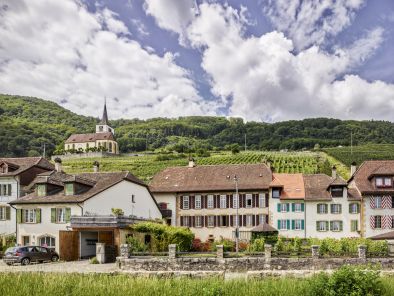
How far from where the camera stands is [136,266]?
30062 mm

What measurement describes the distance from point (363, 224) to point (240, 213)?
39.7 feet

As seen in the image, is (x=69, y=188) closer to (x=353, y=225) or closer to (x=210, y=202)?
(x=210, y=202)

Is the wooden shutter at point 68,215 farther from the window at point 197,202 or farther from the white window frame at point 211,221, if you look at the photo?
the white window frame at point 211,221

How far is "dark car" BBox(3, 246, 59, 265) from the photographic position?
32625 millimetres

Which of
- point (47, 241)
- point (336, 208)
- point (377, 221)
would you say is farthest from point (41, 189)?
point (377, 221)

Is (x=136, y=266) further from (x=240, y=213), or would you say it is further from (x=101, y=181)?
(x=240, y=213)

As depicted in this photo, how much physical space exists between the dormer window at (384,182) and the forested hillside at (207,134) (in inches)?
2697

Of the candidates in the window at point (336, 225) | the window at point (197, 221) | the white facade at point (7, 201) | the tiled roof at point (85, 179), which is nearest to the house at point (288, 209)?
the window at point (336, 225)

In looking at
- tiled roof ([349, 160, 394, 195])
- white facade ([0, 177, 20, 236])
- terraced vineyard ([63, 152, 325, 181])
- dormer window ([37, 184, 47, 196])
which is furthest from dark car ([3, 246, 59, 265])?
terraced vineyard ([63, 152, 325, 181])

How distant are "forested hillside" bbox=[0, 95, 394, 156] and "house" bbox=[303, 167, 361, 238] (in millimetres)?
66660

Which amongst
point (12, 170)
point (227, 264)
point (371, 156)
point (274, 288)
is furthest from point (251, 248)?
point (371, 156)

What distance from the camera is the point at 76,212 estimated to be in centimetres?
3850

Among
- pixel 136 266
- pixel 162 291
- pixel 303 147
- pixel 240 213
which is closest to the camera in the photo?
pixel 162 291

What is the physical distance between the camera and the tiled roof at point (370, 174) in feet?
157
